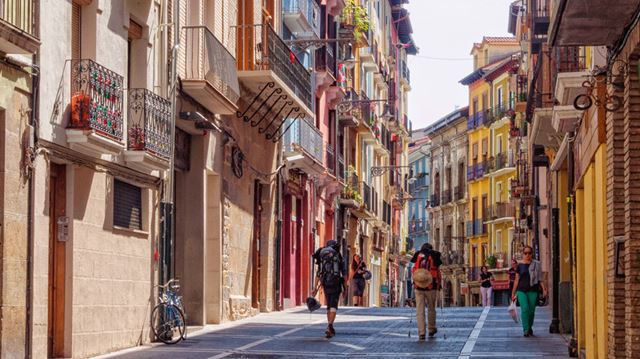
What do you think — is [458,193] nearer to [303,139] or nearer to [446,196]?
[446,196]

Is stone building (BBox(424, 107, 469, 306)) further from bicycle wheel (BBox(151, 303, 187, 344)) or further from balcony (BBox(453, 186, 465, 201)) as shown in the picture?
bicycle wheel (BBox(151, 303, 187, 344))

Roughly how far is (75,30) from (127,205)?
3135mm

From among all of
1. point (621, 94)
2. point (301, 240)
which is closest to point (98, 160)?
point (621, 94)

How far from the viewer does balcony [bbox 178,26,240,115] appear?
24047 mm

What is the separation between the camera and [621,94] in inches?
539

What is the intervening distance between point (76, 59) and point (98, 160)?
1.52 meters

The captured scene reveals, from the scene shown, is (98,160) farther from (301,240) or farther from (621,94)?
(301,240)

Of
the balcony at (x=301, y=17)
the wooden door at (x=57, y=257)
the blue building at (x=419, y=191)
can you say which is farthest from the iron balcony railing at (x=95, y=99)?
the blue building at (x=419, y=191)

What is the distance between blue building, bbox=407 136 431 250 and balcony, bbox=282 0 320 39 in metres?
57.9

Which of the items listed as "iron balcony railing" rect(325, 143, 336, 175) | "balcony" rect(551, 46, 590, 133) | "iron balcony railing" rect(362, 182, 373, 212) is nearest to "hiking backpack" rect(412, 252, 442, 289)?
"balcony" rect(551, 46, 590, 133)

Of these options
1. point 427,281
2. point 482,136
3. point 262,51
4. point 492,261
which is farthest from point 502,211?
point 427,281

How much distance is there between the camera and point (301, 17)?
1393 inches

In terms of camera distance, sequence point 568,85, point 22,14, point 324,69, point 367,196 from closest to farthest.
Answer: point 22,14, point 568,85, point 324,69, point 367,196

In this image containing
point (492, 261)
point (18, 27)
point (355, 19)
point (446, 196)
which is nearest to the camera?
point (18, 27)
